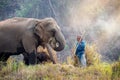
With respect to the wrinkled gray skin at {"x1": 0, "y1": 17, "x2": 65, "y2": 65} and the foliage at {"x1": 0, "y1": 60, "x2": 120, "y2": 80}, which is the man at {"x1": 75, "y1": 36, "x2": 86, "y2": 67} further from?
the foliage at {"x1": 0, "y1": 60, "x2": 120, "y2": 80}

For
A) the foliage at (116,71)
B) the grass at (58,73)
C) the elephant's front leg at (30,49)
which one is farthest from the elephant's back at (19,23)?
the foliage at (116,71)

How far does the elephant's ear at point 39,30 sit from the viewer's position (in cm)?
1514

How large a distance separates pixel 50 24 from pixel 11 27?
1.27 m

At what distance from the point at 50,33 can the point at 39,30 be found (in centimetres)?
45

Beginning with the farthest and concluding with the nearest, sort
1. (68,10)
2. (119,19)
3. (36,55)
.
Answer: (68,10)
(119,19)
(36,55)

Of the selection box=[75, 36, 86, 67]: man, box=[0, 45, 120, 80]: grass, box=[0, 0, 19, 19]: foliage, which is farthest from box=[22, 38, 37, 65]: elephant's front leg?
box=[0, 0, 19, 19]: foliage

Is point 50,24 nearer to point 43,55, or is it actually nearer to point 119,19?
point 43,55

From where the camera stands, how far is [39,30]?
15164 millimetres

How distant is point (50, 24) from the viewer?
15.5 m

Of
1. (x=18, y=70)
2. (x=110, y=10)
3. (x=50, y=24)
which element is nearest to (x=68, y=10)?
(x=110, y=10)

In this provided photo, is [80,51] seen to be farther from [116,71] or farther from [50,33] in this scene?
[116,71]

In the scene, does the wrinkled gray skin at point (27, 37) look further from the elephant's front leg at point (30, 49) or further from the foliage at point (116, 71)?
the foliage at point (116, 71)

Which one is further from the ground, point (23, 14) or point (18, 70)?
point (18, 70)

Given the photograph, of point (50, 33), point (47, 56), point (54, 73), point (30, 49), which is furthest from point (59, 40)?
point (54, 73)
